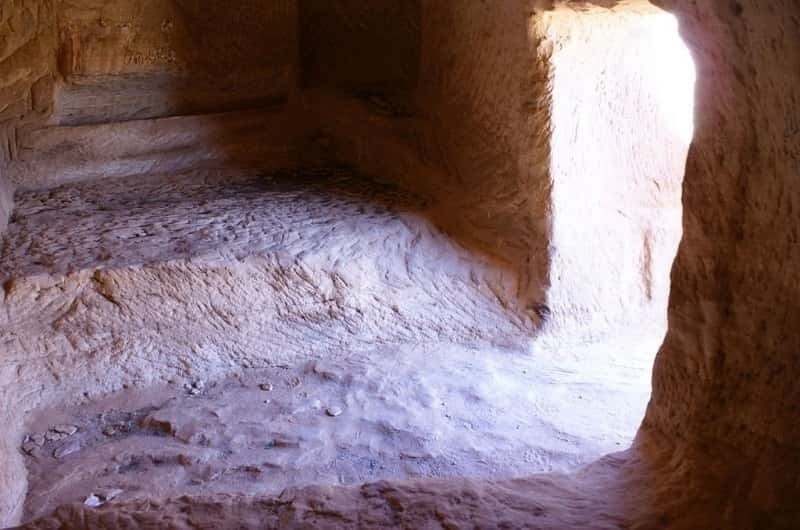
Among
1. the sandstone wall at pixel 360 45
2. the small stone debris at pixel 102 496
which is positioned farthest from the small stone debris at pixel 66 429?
the sandstone wall at pixel 360 45

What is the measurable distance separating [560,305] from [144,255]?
1.81 meters

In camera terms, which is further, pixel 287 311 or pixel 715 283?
pixel 287 311

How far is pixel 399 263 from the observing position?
3736 mm

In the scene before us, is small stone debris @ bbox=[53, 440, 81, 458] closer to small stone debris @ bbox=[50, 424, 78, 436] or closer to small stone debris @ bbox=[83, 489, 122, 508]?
small stone debris @ bbox=[50, 424, 78, 436]

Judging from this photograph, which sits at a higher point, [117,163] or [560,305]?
[117,163]

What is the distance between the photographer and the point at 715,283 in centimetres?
172

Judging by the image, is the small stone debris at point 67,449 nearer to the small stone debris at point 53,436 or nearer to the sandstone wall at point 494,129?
the small stone debris at point 53,436

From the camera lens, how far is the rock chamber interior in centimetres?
162

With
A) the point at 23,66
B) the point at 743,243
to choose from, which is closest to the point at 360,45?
the point at 23,66

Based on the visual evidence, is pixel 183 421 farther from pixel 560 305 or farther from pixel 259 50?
pixel 259 50

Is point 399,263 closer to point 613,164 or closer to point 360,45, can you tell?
point 613,164

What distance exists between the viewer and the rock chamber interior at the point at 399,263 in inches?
63.9

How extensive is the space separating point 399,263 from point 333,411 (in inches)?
35.1

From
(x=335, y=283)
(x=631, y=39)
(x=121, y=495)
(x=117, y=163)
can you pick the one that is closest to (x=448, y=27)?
(x=631, y=39)
